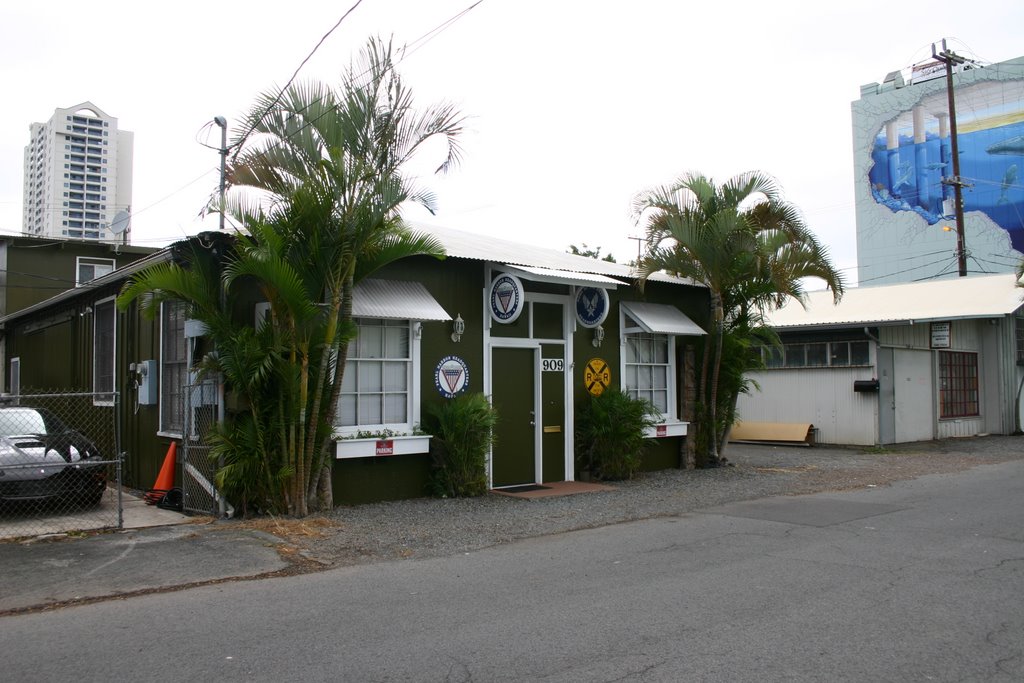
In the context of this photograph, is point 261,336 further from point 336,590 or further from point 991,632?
point 991,632

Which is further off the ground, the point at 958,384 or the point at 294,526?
the point at 958,384

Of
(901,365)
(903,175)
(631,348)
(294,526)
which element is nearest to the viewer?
(294,526)

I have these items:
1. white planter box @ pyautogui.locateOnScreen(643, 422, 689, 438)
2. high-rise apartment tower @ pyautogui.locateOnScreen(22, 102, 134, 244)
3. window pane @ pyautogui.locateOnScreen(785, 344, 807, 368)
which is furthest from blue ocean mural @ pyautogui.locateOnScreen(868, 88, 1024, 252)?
high-rise apartment tower @ pyautogui.locateOnScreen(22, 102, 134, 244)

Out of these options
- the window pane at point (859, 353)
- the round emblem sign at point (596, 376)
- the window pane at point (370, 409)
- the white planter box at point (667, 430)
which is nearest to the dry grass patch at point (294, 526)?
the window pane at point (370, 409)

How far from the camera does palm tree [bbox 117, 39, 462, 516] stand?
9.10m

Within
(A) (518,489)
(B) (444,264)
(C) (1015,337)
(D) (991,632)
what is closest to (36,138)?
(B) (444,264)

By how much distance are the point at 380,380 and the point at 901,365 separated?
1406 cm

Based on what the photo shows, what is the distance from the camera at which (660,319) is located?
13883 millimetres

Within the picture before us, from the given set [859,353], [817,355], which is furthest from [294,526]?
[817,355]

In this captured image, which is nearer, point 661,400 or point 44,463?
point 44,463

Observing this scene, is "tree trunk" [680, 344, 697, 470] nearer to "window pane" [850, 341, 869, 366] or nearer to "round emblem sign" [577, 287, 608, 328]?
"round emblem sign" [577, 287, 608, 328]

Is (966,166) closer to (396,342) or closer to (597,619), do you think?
(396,342)

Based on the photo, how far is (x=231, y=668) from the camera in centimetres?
481

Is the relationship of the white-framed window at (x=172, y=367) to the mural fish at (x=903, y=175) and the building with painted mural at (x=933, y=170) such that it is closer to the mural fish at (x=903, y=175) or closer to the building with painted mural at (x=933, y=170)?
the building with painted mural at (x=933, y=170)
